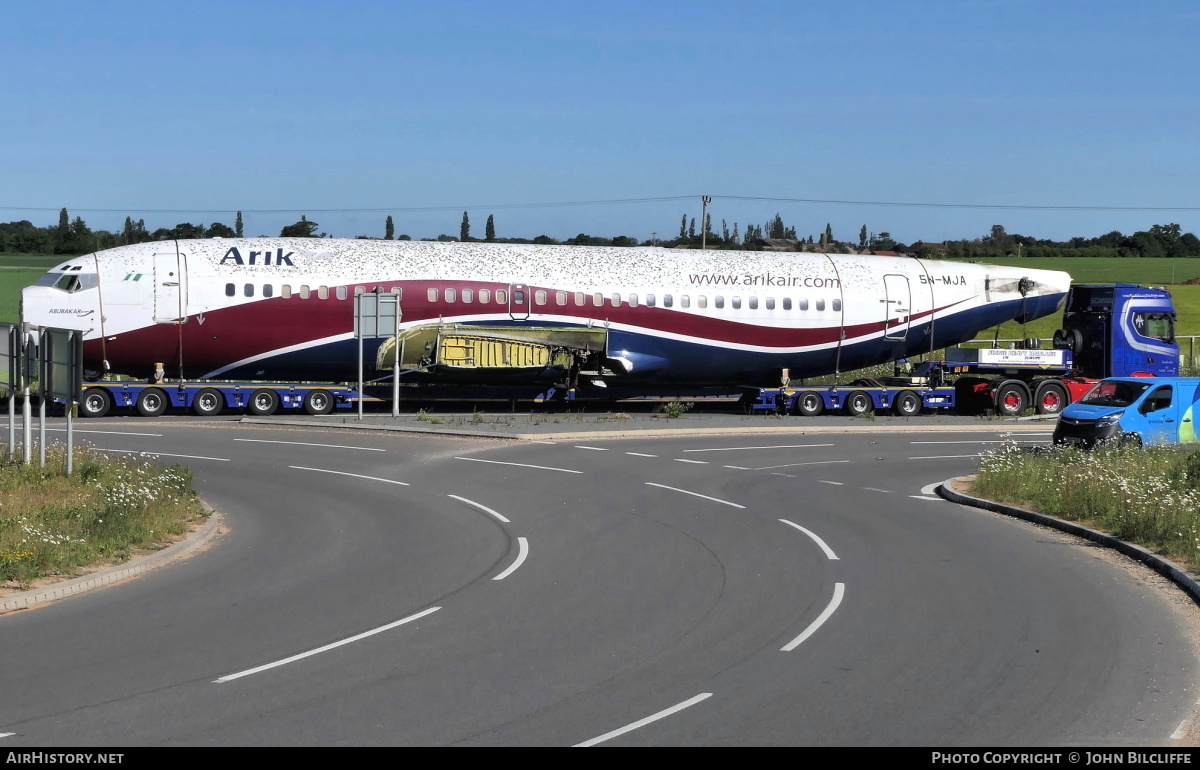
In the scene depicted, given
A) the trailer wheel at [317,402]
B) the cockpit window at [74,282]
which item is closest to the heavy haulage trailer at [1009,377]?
the trailer wheel at [317,402]

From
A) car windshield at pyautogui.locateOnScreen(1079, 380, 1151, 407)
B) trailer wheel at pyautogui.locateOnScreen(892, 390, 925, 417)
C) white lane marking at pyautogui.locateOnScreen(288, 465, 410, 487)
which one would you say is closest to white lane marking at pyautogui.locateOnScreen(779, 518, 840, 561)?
white lane marking at pyautogui.locateOnScreen(288, 465, 410, 487)

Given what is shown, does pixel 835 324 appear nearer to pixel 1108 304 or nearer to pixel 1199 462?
pixel 1108 304

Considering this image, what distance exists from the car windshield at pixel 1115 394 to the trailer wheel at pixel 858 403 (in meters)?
12.0

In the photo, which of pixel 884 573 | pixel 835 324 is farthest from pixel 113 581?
pixel 835 324

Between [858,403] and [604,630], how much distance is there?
96.7 ft

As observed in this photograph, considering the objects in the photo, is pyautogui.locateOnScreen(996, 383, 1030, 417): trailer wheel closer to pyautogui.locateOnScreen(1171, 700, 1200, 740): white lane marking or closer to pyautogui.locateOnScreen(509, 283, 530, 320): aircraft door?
pyautogui.locateOnScreen(509, 283, 530, 320): aircraft door

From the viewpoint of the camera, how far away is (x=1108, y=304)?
135 ft

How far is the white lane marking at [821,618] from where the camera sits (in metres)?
12.1

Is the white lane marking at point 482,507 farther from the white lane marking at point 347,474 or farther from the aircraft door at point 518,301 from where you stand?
the aircraft door at point 518,301

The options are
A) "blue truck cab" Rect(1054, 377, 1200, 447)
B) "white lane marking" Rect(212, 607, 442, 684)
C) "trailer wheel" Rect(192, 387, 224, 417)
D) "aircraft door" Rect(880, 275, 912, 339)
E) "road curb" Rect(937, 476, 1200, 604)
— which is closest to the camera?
"white lane marking" Rect(212, 607, 442, 684)

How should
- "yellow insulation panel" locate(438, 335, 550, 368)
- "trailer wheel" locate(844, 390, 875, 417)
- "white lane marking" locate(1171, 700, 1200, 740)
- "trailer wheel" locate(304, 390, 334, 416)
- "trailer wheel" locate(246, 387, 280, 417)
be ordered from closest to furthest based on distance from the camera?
"white lane marking" locate(1171, 700, 1200, 740)
"trailer wheel" locate(246, 387, 280, 417)
"trailer wheel" locate(304, 390, 334, 416)
"yellow insulation panel" locate(438, 335, 550, 368)
"trailer wheel" locate(844, 390, 875, 417)

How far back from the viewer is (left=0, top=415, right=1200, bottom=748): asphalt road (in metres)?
9.54

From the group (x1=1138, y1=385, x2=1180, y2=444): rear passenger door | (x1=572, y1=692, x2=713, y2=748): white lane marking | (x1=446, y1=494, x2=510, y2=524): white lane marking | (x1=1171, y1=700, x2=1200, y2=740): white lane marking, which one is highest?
(x1=1138, y1=385, x2=1180, y2=444): rear passenger door

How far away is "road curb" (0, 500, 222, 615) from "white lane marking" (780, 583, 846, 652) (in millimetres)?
8243
